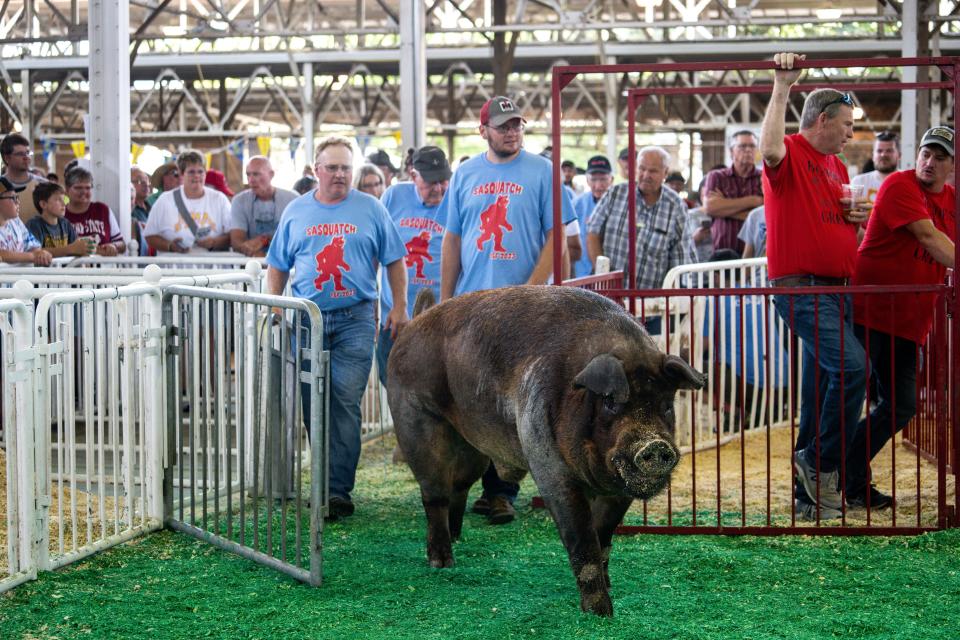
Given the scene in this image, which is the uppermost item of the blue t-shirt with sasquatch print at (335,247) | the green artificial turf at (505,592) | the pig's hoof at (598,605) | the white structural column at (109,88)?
the white structural column at (109,88)

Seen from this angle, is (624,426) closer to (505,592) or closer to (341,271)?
(505,592)

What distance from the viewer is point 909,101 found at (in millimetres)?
14266

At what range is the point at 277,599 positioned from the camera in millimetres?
4590

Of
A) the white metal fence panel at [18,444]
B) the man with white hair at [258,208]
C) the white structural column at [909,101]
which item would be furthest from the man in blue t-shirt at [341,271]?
the white structural column at [909,101]

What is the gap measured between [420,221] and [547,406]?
10.8 ft

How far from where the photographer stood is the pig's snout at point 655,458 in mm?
3910

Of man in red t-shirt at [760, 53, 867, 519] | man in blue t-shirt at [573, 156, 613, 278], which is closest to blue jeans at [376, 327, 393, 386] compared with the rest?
man in red t-shirt at [760, 53, 867, 519]

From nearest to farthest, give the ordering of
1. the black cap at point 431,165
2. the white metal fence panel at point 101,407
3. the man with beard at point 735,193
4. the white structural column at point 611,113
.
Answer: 1. the white metal fence panel at point 101,407
2. the black cap at point 431,165
3. the man with beard at point 735,193
4. the white structural column at point 611,113

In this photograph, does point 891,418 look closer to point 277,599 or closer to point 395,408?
point 395,408

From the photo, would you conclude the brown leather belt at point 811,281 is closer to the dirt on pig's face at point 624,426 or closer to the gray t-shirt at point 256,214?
the dirt on pig's face at point 624,426

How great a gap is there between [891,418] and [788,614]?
75.9 inches

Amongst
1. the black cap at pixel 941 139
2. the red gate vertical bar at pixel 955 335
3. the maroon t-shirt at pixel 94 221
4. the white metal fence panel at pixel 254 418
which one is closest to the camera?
the white metal fence panel at pixel 254 418

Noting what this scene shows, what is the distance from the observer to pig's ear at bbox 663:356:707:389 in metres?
4.07

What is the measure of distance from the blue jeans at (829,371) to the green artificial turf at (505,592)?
572 millimetres
